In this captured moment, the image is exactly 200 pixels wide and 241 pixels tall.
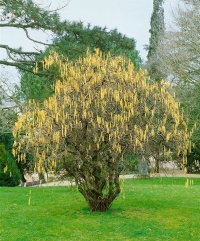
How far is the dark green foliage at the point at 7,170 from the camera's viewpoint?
1541cm

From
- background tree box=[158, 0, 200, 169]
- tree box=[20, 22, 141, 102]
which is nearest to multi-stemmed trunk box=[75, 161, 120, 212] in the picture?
tree box=[20, 22, 141, 102]

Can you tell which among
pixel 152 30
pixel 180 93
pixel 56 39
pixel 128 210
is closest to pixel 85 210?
pixel 128 210

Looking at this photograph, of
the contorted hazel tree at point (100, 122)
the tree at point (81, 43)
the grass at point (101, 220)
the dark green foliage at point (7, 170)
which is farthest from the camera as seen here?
the dark green foliage at point (7, 170)

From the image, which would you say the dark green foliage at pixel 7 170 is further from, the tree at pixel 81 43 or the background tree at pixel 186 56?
the background tree at pixel 186 56

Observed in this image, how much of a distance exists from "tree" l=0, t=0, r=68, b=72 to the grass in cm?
460

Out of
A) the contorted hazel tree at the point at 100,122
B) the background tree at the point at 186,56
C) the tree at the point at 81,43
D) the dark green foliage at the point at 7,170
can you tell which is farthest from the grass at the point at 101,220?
the background tree at the point at 186,56

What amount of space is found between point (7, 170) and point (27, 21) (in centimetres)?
563

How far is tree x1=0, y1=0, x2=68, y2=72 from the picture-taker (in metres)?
12.2

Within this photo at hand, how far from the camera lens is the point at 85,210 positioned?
28.4 feet

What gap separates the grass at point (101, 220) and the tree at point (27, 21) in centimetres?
460

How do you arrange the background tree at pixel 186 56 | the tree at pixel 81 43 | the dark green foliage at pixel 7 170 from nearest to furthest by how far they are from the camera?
the tree at pixel 81 43, the dark green foliage at pixel 7 170, the background tree at pixel 186 56

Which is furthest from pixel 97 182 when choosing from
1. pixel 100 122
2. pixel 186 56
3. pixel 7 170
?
pixel 186 56

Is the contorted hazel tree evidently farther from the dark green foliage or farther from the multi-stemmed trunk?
the dark green foliage

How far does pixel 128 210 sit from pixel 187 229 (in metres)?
1.98
